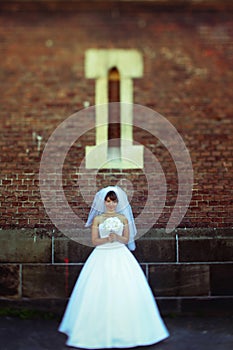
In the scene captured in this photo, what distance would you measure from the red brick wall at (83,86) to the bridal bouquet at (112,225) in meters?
1.27

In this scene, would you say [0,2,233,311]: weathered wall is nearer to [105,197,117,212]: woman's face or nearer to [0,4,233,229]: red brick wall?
[0,4,233,229]: red brick wall

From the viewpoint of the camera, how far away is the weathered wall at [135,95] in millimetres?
6910

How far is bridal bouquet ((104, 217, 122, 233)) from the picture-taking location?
18.5 ft

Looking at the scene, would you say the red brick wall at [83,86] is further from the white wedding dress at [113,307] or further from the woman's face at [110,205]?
the white wedding dress at [113,307]

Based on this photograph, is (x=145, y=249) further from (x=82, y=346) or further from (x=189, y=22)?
(x=189, y=22)

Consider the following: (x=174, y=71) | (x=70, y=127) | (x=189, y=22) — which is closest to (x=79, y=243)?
(x=70, y=127)

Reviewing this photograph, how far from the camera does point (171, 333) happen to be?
610 centimetres

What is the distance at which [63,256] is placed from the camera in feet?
22.4

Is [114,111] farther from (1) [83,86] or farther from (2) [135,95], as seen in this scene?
(1) [83,86]

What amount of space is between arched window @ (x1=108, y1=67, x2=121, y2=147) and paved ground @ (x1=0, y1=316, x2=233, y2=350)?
8.91 ft

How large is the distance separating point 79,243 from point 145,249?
962mm

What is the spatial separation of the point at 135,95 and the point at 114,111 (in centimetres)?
39

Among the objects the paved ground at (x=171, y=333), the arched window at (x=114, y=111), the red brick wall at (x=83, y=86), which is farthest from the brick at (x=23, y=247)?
the arched window at (x=114, y=111)

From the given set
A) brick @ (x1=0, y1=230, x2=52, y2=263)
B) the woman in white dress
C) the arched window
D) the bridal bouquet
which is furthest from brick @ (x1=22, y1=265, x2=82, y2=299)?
the arched window
